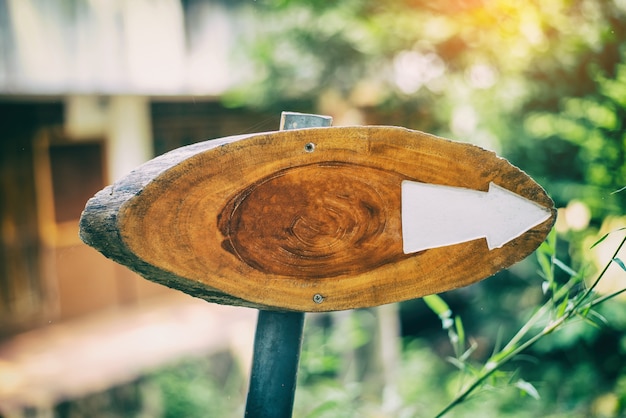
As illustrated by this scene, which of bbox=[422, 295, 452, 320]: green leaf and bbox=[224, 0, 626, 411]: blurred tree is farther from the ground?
bbox=[224, 0, 626, 411]: blurred tree

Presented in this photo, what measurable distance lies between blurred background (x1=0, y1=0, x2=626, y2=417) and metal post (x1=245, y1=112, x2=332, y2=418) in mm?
792

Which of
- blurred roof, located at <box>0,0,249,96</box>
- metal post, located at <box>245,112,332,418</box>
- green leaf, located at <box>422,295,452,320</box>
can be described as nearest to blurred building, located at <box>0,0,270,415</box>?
blurred roof, located at <box>0,0,249,96</box>

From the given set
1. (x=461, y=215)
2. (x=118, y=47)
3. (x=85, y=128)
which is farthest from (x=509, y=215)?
(x=85, y=128)

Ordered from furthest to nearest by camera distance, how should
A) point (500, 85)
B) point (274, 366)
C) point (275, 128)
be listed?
point (275, 128) → point (500, 85) → point (274, 366)

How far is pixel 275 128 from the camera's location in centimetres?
373

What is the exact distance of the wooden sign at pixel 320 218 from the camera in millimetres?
750

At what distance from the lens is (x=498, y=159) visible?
2.76ft

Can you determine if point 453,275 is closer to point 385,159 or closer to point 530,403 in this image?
point 385,159

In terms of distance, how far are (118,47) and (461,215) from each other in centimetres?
475

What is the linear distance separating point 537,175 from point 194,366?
269 cm

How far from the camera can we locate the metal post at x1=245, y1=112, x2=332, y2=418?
0.94 metres

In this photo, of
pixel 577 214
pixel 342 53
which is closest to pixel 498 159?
pixel 577 214

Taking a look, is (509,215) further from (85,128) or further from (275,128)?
(85,128)

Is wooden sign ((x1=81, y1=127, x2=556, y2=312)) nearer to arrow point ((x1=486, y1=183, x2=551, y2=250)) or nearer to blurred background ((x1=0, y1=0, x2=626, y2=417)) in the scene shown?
arrow point ((x1=486, y1=183, x2=551, y2=250))
